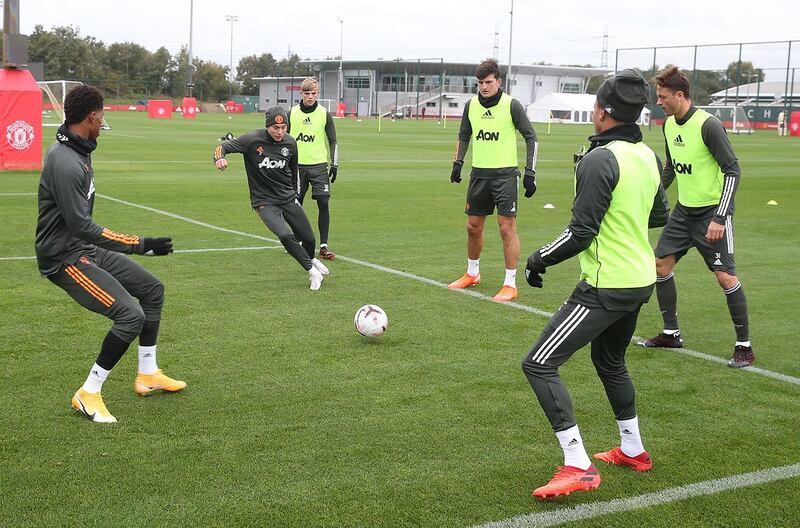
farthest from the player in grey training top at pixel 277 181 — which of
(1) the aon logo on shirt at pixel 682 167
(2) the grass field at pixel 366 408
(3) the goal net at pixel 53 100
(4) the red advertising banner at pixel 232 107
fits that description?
(4) the red advertising banner at pixel 232 107

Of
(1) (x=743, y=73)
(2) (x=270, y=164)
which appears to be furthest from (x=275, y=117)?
(1) (x=743, y=73)

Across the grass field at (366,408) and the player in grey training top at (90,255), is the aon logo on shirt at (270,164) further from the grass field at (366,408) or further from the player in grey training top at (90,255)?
the player in grey training top at (90,255)

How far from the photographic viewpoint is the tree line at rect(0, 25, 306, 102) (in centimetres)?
9575

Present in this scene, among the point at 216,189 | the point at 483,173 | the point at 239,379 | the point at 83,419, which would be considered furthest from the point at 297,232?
the point at 216,189

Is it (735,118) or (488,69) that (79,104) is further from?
(735,118)

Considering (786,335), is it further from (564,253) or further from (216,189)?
(216,189)

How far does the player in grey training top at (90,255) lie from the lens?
5461 mm

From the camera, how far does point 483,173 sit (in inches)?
396

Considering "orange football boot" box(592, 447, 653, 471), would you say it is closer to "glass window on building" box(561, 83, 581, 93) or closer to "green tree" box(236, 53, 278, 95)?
"glass window on building" box(561, 83, 581, 93)

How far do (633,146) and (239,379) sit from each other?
3.44 meters

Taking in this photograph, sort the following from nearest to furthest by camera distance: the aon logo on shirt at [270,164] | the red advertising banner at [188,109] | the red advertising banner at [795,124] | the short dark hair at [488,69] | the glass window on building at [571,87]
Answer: the short dark hair at [488,69]
the aon logo on shirt at [270,164]
the red advertising banner at [795,124]
the red advertising banner at [188,109]
the glass window on building at [571,87]

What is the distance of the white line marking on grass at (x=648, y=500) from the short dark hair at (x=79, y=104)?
3.39 metres

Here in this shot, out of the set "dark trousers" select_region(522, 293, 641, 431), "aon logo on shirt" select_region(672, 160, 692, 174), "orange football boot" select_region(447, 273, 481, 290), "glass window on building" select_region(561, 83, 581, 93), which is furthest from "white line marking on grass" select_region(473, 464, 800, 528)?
"glass window on building" select_region(561, 83, 581, 93)

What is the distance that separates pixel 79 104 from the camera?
18.0 ft
